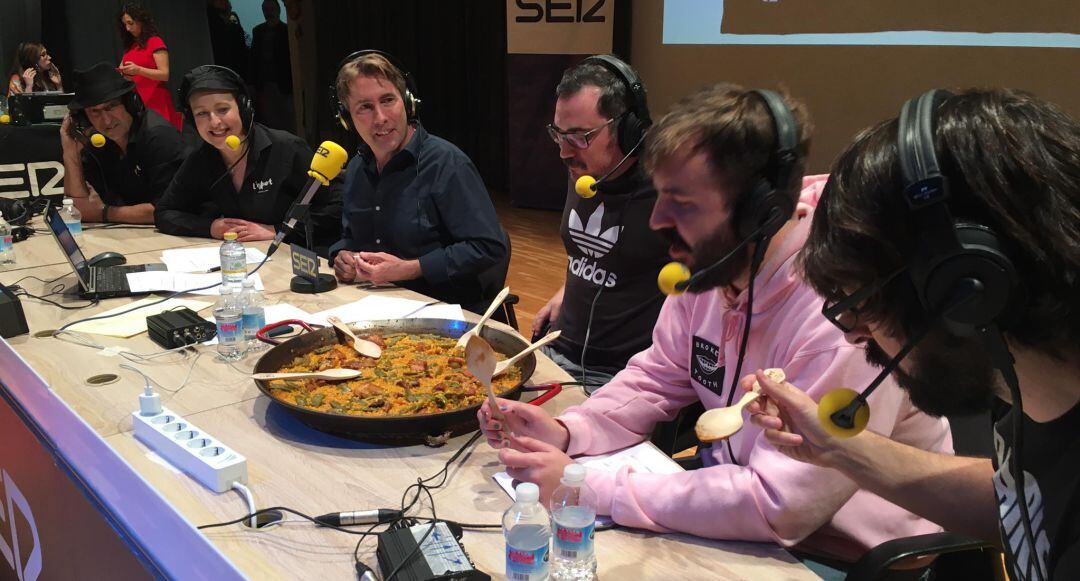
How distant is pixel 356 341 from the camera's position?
6.06ft

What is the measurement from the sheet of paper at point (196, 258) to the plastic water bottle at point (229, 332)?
837 millimetres

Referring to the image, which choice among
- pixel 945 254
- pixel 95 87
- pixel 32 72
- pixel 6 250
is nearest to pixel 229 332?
pixel 6 250

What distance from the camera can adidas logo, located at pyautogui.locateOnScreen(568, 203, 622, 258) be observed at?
2.23 metres

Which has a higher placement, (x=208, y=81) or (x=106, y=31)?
(x=106, y=31)

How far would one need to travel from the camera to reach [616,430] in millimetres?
1513

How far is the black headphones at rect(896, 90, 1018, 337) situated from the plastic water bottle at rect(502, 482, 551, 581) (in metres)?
0.57

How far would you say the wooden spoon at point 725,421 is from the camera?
45.4 inches

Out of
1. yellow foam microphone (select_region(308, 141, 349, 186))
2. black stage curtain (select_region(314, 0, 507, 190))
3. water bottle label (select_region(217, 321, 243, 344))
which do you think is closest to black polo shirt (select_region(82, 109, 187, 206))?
yellow foam microphone (select_region(308, 141, 349, 186))

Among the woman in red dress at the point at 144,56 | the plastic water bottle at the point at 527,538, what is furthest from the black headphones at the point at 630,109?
the woman in red dress at the point at 144,56

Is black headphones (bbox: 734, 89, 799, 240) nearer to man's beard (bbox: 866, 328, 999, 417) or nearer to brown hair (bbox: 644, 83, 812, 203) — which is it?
brown hair (bbox: 644, 83, 812, 203)

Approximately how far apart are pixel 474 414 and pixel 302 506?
14.1 inches

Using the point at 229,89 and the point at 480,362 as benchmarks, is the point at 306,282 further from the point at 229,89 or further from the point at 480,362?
the point at 480,362

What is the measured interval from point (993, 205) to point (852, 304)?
159 mm

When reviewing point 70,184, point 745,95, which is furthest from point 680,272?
point 70,184
